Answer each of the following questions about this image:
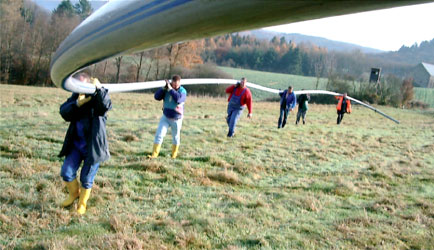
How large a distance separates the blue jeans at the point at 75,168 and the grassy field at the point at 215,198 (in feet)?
1.25

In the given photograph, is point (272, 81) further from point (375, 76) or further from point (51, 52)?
point (51, 52)

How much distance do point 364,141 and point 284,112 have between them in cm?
296

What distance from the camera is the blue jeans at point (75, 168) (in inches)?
171

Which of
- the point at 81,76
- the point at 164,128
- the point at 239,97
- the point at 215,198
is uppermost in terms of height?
the point at 81,76

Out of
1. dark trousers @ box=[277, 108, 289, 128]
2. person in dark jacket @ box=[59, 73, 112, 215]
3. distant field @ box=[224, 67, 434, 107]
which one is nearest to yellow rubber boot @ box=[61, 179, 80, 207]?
person in dark jacket @ box=[59, 73, 112, 215]

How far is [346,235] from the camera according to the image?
13.7ft

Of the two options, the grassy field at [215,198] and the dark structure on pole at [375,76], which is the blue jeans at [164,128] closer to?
the grassy field at [215,198]

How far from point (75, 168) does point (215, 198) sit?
6.53 ft

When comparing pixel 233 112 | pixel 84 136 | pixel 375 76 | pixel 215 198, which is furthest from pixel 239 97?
pixel 375 76

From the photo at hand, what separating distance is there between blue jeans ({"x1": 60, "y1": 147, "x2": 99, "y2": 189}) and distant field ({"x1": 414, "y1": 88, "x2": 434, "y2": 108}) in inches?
2490

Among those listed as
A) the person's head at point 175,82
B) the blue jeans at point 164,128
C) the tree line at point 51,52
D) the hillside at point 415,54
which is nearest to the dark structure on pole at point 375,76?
the tree line at point 51,52

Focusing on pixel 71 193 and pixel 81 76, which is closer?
pixel 81 76

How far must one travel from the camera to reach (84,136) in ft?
14.0

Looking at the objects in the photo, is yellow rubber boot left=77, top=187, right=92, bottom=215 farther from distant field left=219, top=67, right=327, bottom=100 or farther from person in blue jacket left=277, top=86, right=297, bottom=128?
distant field left=219, top=67, right=327, bottom=100
